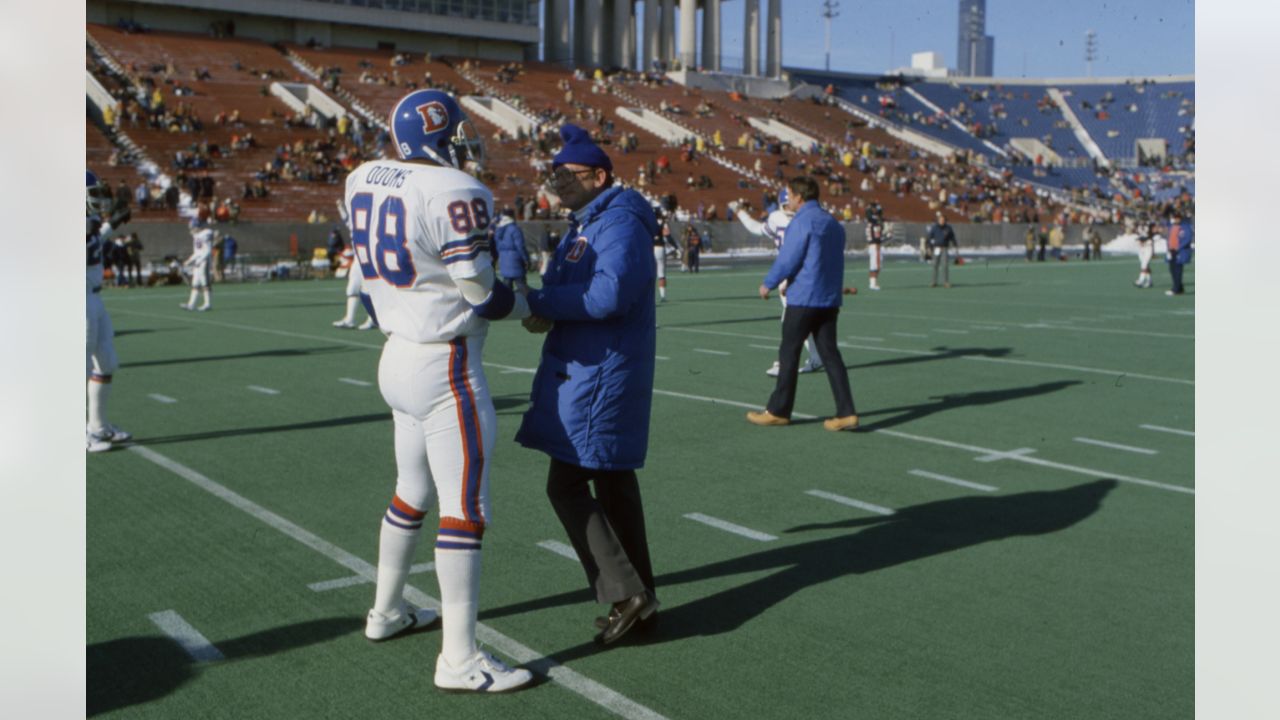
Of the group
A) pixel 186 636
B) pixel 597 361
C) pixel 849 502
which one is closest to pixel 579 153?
pixel 597 361

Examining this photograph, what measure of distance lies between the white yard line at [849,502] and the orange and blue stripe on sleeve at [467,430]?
300 cm

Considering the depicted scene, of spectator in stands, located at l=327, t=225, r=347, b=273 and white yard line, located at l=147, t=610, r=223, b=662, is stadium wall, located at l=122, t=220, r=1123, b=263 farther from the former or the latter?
white yard line, located at l=147, t=610, r=223, b=662

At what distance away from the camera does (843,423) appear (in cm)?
864

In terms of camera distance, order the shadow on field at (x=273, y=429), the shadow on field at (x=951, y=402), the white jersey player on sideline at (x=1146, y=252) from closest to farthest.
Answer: the shadow on field at (x=273, y=429) < the shadow on field at (x=951, y=402) < the white jersey player on sideline at (x=1146, y=252)

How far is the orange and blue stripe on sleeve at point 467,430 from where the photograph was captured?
3.93 m

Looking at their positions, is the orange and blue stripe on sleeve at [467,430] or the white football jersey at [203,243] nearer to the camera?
the orange and blue stripe on sleeve at [467,430]

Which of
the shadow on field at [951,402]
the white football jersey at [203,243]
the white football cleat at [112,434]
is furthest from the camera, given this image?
the white football jersey at [203,243]

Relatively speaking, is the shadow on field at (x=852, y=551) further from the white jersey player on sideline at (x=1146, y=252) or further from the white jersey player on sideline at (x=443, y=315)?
the white jersey player on sideline at (x=1146, y=252)

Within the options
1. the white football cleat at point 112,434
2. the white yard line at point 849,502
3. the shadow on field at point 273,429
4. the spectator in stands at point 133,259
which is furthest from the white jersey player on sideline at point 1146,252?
the spectator in stands at point 133,259

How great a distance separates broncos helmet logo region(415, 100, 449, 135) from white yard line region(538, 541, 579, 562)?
2.35 meters

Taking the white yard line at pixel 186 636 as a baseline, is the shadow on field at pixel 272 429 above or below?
above

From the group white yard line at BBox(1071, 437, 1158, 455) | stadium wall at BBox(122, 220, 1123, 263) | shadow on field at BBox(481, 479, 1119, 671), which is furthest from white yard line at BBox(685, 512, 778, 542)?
stadium wall at BBox(122, 220, 1123, 263)

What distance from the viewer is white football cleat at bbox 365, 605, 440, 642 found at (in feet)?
14.4

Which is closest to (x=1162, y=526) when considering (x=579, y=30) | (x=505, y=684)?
(x=505, y=684)
